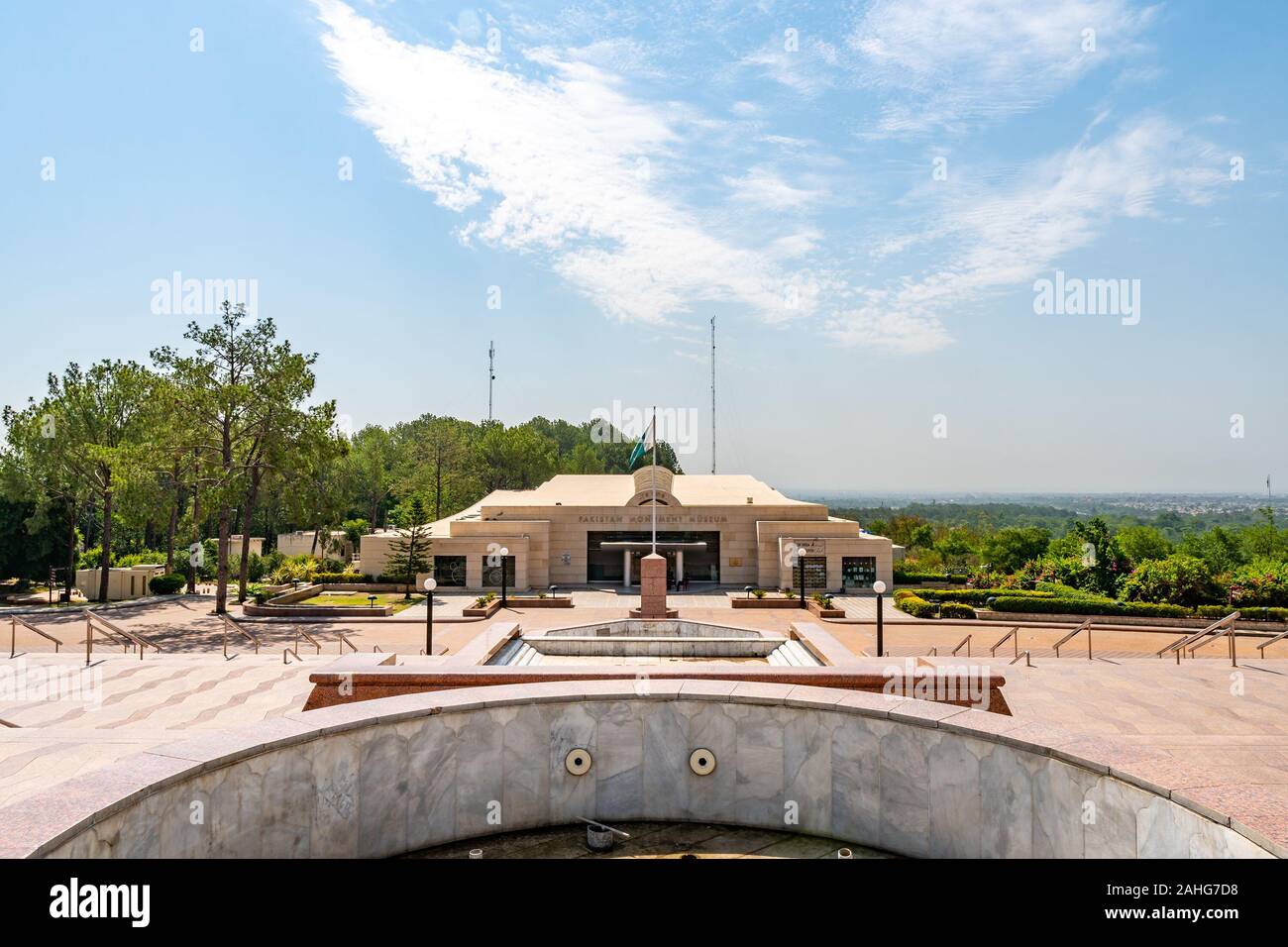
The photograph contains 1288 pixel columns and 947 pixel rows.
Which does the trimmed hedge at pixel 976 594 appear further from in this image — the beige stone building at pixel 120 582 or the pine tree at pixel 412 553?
the beige stone building at pixel 120 582

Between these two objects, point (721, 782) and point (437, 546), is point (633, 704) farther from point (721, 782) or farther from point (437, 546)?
point (437, 546)

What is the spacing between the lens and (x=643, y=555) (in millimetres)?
38312

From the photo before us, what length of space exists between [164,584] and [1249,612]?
44.6m

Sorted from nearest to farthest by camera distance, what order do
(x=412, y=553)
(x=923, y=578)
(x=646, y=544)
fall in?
(x=412, y=553)
(x=646, y=544)
(x=923, y=578)

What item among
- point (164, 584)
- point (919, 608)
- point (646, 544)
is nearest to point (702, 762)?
point (919, 608)

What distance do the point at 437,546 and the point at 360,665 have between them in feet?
83.5

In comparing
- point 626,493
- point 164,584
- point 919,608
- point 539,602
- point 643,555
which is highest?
point 626,493

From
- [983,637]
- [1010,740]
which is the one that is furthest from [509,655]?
[983,637]

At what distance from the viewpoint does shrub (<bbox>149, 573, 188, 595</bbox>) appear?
36.4 metres

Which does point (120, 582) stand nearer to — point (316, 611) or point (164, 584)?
point (164, 584)

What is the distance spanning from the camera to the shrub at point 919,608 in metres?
30.3

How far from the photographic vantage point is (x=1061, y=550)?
4928cm

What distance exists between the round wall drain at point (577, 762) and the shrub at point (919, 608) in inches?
1001
